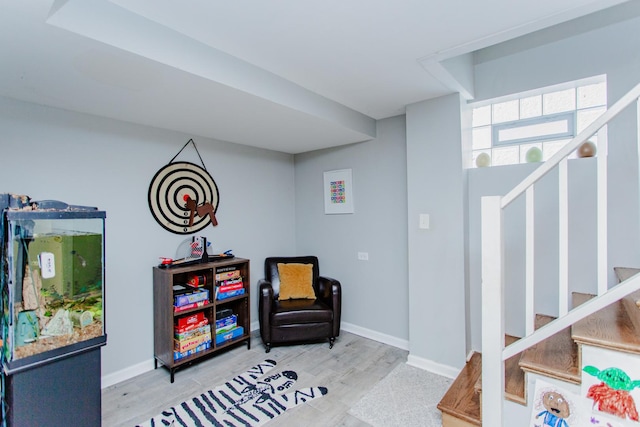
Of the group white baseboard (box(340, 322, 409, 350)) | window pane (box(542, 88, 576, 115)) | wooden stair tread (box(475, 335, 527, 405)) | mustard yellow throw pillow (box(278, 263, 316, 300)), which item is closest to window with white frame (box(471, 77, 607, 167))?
window pane (box(542, 88, 576, 115))

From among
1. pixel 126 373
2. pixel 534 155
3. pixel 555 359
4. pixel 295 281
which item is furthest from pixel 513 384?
pixel 126 373

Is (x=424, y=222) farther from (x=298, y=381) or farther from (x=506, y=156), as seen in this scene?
(x=298, y=381)

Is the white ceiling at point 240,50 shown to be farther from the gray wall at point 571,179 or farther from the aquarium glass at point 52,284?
the aquarium glass at point 52,284

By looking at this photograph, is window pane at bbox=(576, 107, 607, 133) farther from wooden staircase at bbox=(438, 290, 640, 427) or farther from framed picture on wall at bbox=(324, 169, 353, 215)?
framed picture on wall at bbox=(324, 169, 353, 215)

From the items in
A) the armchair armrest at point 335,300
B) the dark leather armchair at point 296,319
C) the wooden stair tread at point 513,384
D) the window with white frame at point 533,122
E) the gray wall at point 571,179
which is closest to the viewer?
the wooden stair tread at point 513,384

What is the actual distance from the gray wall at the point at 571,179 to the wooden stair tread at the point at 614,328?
0.54 m

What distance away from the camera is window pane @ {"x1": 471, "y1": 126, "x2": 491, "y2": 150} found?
2713 millimetres

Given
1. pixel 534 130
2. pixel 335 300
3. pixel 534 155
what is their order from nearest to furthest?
pixel 534 155 < pixel 534 130 < pixel 335 300

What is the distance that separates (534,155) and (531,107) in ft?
1.48

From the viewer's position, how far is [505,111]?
103 inches

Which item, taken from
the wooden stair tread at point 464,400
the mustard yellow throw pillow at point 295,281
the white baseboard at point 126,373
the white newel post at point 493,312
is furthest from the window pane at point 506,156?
the white baseboard at point 126,373

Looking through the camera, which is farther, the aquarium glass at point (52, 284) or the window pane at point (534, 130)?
the window pane at point (534, 130)

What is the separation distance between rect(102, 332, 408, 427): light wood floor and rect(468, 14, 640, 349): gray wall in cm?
104

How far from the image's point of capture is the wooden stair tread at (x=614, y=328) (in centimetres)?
128
